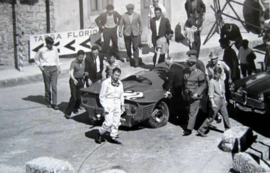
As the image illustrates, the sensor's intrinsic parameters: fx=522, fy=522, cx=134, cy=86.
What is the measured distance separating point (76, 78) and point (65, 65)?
5.17 meters

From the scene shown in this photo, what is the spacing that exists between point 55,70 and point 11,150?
309 centimetres

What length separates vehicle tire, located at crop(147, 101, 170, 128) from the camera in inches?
435

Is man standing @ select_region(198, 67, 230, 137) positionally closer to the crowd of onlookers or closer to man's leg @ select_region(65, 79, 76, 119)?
the crowd of onlookers

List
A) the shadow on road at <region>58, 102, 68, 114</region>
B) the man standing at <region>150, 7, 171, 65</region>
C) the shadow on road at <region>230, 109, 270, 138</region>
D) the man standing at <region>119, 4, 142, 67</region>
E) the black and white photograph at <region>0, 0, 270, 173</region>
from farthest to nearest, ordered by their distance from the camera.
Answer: the man standing at <region>119, 4, 142, 67</region> → the man standing at <region>150, 7, 171, 65</region> → the shadow on road at <region>58, 102, 68, 114</region> → the shadow on road at <region>230, 109, 270, 138</region> → the black and white photograph at <region>0, 0, 270, 173</region>

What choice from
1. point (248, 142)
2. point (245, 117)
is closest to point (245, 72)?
point (245, 117)

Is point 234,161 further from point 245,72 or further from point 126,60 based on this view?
point 126,60

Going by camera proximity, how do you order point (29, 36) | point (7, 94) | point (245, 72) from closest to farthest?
1. point (245, 72)
2. point (7, 94)
3. point (29, 36)

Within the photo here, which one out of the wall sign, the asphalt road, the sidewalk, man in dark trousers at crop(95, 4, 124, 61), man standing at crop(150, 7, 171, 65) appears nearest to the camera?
the asphalt road

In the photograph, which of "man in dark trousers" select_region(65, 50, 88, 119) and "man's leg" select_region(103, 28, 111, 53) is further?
"man's leg" select_region(103, 28, 111, 53)

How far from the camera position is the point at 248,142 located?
33.0ft

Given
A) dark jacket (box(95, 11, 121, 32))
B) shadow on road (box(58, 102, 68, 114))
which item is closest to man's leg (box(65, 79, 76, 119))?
shadow on road (box(58, 102, 68, 114))

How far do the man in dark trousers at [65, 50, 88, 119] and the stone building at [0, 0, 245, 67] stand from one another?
5.33 meters

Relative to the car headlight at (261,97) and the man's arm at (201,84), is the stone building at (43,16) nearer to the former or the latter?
the man's arm at (201,84)

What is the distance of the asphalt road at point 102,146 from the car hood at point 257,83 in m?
0.79
